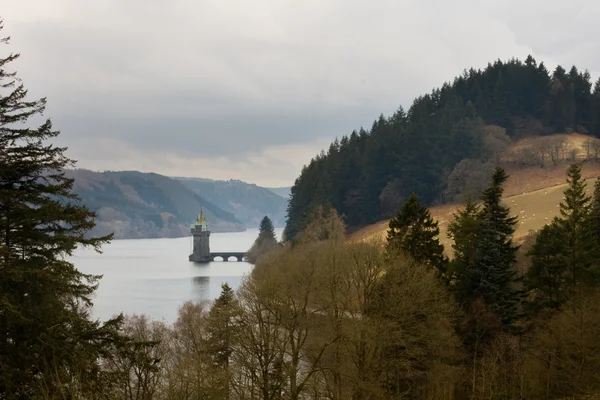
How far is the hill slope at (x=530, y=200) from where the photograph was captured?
7762 centimetres

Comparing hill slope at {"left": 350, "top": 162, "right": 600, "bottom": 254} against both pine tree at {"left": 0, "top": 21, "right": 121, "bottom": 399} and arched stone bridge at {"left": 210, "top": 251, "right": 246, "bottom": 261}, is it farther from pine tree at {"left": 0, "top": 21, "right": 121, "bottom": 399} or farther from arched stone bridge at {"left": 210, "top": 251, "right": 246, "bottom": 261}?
pine tree at {"left": 0, "top": 21, "right": 121, "bottom": 399}

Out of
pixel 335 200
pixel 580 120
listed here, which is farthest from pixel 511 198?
pixel 580 120

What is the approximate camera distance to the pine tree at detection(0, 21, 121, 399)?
44.9ft

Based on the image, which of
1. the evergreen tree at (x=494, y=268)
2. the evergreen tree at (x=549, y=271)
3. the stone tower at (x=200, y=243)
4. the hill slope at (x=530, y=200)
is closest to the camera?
the evergreen tree at (x=549, y=271)

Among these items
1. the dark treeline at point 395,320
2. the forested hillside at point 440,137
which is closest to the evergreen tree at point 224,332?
the dark treeline at point 395,320

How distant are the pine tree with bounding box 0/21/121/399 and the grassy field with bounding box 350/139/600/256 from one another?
57682 mm

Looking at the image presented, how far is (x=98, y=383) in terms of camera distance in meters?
14.3

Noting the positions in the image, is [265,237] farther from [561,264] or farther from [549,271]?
[561,264]

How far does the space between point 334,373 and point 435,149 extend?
322 ft

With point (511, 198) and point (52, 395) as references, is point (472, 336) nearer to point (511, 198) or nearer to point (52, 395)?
point (52, 395)

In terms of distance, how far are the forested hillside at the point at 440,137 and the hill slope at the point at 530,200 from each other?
7.00 metres

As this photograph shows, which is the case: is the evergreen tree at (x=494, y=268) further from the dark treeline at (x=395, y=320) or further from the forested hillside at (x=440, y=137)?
the forested hillside at (x=440, y=137)

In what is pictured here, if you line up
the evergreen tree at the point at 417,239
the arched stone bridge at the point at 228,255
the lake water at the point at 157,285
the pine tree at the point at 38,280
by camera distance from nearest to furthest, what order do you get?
1. the pine tree at the point at 38,280
2. the evergreen tree at the point at 417,239
3. the lake water at the point at 157,285
4. the arched stone bridge at the point at 228,255

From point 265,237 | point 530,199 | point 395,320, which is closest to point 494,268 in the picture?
point 395,320
